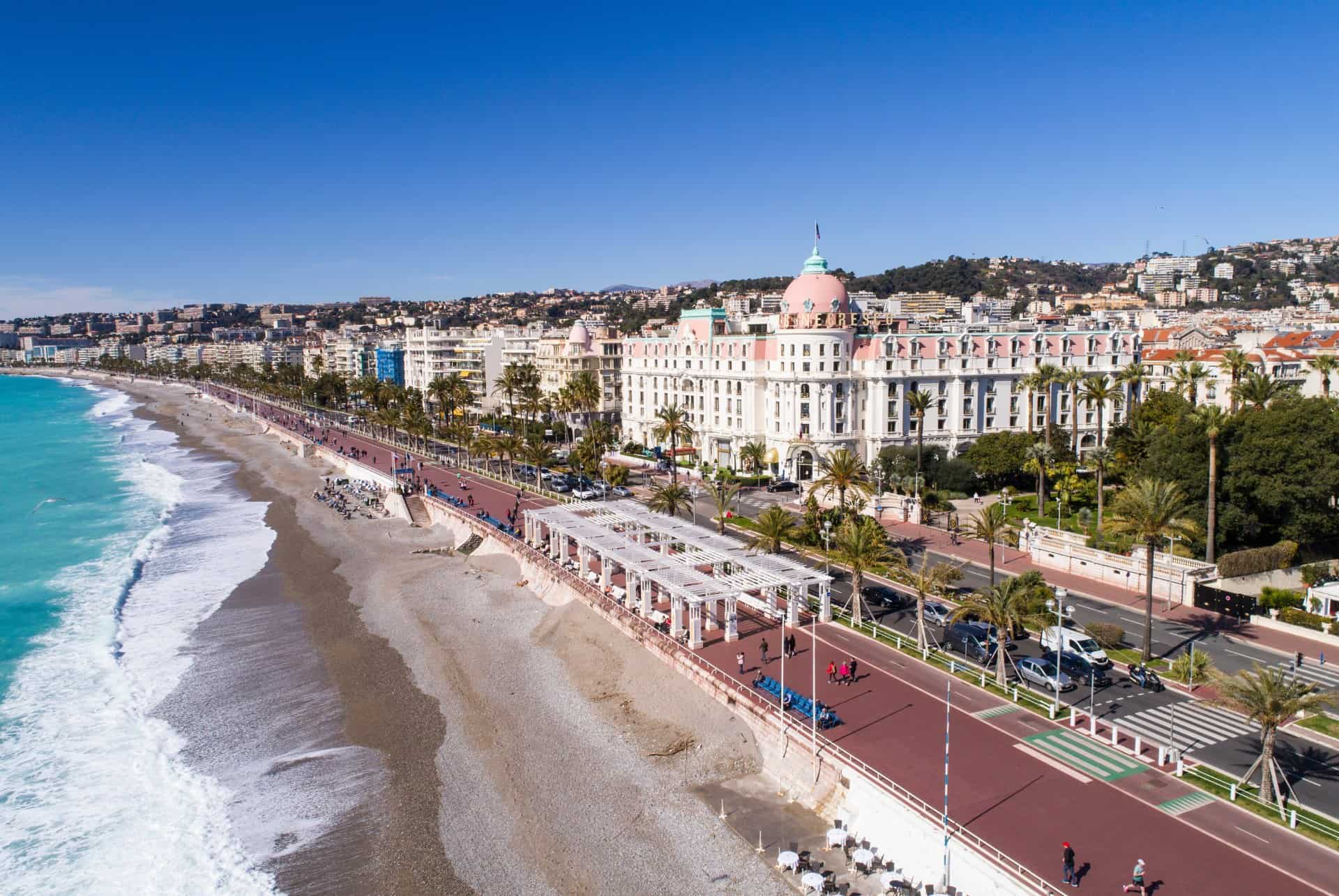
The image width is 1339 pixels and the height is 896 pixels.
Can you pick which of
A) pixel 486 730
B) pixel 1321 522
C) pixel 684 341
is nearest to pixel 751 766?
pixel 486 730

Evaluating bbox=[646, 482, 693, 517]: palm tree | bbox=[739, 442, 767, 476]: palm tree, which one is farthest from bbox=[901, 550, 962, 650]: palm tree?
bbox=[739, 442, 767, 476]: palm tree

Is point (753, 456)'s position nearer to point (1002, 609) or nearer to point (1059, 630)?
point (1002, 609)

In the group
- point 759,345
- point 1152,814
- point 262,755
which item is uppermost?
point 759,345

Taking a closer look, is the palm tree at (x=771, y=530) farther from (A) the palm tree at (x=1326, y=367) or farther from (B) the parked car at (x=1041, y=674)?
(A) the palm tree at (x=1326, y=367)

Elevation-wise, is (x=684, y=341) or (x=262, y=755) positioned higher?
(x=684, y=341)

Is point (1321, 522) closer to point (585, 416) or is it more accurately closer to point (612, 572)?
point (612, 572)

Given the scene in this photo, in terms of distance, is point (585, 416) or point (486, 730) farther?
point (585, 416)

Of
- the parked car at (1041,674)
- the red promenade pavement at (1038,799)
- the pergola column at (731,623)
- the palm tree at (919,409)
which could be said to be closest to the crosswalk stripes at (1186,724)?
the parked car at (1041,674)

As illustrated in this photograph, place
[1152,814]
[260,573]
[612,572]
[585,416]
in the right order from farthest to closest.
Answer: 1. [585,416]
2. [260,573]
3. [612,572]
4. [1152,814]
